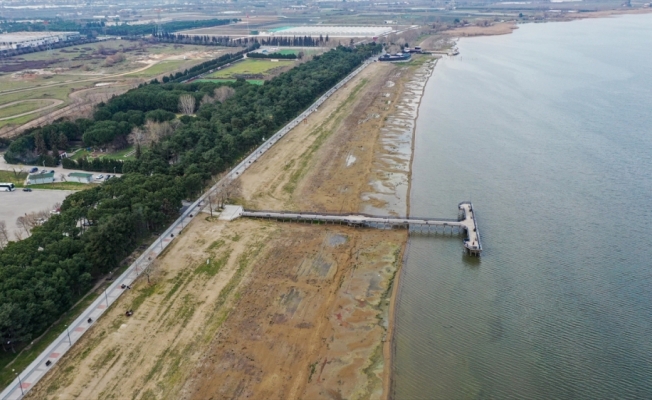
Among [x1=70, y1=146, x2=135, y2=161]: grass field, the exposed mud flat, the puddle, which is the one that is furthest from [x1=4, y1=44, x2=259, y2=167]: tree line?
the exposed mud flat

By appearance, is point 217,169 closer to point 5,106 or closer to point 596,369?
point 596,369

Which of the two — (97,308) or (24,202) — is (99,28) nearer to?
(24,202)

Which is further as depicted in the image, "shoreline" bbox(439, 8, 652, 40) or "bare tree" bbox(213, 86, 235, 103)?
"shoreline" bbox(439, 8, 652, 40)

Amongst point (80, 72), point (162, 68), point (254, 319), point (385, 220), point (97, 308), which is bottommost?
point (254, 319)

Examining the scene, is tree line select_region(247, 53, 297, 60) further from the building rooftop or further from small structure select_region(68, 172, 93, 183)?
the building rooftop

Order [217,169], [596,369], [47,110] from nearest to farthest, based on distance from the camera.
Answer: [596,369], [217,169], [47,110]

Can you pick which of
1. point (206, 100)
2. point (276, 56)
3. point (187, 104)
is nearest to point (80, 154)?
point (187, 104)

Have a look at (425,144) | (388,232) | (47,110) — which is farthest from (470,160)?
(47,110)
